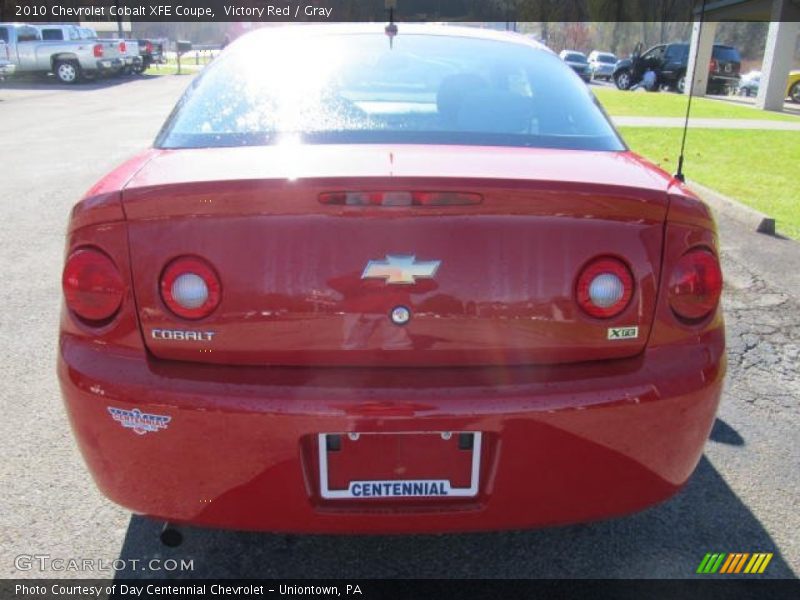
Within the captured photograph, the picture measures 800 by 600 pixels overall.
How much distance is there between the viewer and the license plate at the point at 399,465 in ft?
5.92

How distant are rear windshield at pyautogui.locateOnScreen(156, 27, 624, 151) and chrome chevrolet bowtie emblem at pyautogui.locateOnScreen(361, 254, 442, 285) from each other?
561 mm

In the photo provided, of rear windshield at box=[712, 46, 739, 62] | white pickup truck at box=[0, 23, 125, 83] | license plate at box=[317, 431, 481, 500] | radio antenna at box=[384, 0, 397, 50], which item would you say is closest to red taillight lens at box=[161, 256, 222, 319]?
license plate at box=[317, 431, 481, 500]

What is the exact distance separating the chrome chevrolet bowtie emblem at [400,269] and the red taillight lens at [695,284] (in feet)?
2.18

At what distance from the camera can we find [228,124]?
2.35 meters

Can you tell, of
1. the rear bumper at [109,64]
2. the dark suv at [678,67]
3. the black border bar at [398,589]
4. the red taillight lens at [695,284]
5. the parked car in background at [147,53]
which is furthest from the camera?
the parked car in background at [147,53]

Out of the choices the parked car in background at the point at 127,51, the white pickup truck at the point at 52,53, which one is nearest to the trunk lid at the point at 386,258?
the white pickup truck at the point at 52,53

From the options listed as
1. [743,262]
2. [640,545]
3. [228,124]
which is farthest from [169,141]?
[743,262]

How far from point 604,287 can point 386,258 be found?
575 mm

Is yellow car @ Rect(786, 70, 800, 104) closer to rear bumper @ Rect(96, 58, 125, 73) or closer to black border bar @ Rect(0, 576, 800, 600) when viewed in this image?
rear bumper @ Rect(96, 58, 125, 73)

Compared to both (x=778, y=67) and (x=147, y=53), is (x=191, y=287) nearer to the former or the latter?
(x=778, y=67)

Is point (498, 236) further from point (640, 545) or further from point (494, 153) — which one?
point (640, 545)

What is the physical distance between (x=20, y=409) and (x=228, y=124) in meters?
1.77

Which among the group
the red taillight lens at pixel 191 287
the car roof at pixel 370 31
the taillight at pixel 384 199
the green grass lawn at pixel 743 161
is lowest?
the green grass lawn at pixel 743 161

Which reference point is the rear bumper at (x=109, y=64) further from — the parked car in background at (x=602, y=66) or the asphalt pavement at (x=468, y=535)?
the parked car in background at (x=602, y=66)
